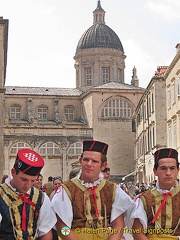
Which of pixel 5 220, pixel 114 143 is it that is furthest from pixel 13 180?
pixel 114 143

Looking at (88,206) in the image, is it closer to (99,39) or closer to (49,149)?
(49,149)

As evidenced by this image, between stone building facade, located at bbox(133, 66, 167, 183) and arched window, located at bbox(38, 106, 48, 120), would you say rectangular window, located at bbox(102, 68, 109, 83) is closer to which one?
arched window, located at bbox(38, 106, 48, 120)

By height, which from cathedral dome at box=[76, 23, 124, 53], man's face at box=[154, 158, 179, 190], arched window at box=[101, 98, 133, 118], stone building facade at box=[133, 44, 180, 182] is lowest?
man's face at box=[154, 158, 179, 190]

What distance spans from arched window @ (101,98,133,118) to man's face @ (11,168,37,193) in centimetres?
6342

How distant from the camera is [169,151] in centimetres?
639

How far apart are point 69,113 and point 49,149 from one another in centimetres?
1014

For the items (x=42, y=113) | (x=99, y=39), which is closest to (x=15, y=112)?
(x=42, y=113)

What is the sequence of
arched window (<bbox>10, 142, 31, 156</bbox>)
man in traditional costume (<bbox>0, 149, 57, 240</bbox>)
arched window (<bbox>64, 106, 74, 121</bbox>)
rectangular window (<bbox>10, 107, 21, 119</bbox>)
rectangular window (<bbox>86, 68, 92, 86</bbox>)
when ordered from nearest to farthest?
man in traditional costume (<bbox>0, 149, 57, 240</bbox>) → arched window (<bbox>10, 142, 31, 156</bbox>) → rectangular window (<bbox>10, 107, 21, 119</bbox>) → arched window (<bbox>64, 106, 74, 121</bbox>) → rectangular window (<bbox>86, 68, 92, 86</bbox>)

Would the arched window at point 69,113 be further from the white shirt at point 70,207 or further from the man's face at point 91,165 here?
the white shirt at point 70,207

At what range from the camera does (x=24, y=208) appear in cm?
584

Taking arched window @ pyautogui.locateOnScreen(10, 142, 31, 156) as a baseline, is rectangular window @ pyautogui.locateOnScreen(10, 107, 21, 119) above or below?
above

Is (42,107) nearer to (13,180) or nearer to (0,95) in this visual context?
(0,95)

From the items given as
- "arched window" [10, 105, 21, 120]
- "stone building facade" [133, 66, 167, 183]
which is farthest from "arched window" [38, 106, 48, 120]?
"stone building facade" [133, 66, 167, 183]

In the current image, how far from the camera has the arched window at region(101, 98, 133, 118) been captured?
228ft
